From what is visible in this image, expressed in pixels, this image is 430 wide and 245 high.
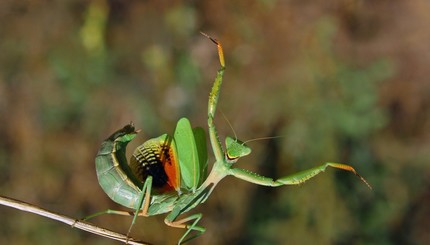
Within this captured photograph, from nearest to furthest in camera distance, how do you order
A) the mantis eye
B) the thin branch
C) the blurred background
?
the thin branch → the mantis eye → the blurred background

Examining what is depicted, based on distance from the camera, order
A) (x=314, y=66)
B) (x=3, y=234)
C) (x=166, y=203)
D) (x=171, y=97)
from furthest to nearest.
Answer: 1. (x=314, y=66)
2. (x=171, y=97)
3. (x=3, y=234)
4. (x=166, y=203)

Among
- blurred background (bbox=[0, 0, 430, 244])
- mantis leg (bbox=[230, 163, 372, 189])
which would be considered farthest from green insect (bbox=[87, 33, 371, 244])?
blurred background (bbox=[0, 0, 430, 244])

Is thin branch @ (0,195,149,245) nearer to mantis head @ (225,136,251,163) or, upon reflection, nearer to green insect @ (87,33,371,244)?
green insect @ (87,33,371,244)

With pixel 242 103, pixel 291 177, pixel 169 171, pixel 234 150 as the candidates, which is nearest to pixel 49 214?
pixel 169 171

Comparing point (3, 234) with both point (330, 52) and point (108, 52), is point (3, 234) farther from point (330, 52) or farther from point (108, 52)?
point (330, 52)

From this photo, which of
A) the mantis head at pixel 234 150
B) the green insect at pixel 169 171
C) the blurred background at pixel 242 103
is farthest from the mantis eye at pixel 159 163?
the blurred background at pixel 242 103

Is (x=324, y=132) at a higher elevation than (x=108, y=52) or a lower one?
lower

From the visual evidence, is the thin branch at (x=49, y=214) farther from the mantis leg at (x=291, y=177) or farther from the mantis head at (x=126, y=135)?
the mantis leg at (x=291, y=177)

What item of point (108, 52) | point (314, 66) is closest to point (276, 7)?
point (314, 66)
